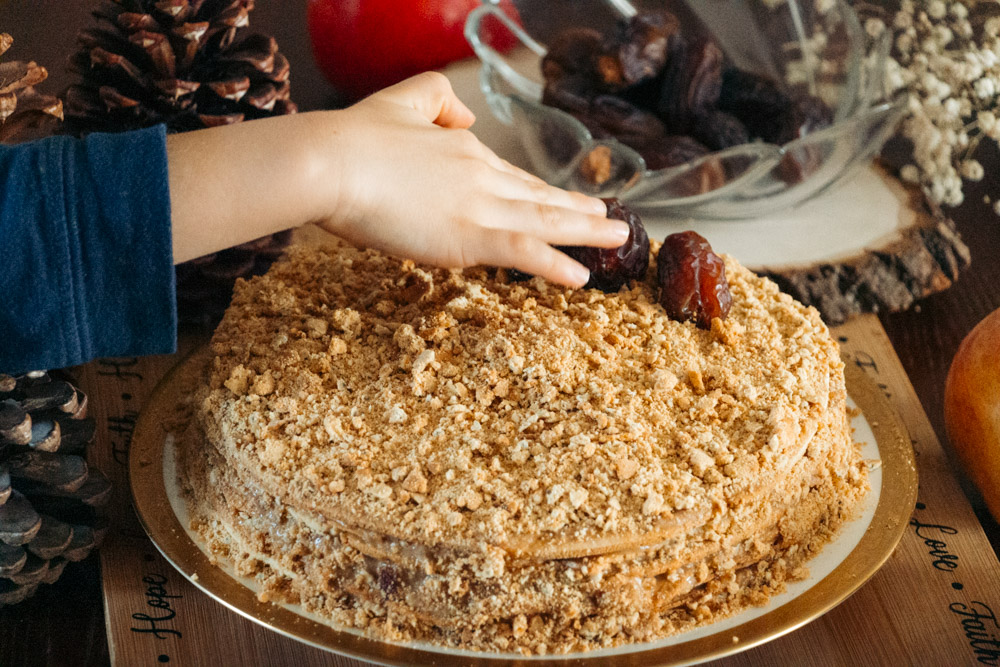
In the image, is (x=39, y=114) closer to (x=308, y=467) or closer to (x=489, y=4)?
(x=308, y=467)

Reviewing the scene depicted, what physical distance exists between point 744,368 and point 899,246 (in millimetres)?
699

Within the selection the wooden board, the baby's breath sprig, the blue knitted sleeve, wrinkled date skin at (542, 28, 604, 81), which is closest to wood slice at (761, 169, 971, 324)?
the baby's breath sprig

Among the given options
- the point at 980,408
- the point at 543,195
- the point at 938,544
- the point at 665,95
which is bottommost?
the point at 938,544

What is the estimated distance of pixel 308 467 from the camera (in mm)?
854

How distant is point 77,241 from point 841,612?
0.86 meters

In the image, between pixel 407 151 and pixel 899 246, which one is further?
pixel 899 246

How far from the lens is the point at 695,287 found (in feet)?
3.36

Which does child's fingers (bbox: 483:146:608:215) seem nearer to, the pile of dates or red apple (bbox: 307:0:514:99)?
the pile of dates

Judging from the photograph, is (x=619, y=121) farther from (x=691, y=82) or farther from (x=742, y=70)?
(x=742, y=70)

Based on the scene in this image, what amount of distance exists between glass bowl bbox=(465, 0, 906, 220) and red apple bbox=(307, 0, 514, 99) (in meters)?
0.11

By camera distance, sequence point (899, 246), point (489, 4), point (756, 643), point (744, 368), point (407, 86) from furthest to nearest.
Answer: point (489, 4)
point (899, 246)
point (407, 86)
point (744, 368)
point (756, 643)

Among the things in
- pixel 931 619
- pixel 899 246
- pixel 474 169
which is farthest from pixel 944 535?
pixel 474 169

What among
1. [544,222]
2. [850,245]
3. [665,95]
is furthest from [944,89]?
[544,222]

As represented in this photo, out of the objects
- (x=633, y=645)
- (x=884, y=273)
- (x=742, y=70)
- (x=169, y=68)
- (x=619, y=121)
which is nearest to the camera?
(x=633, y=645)
